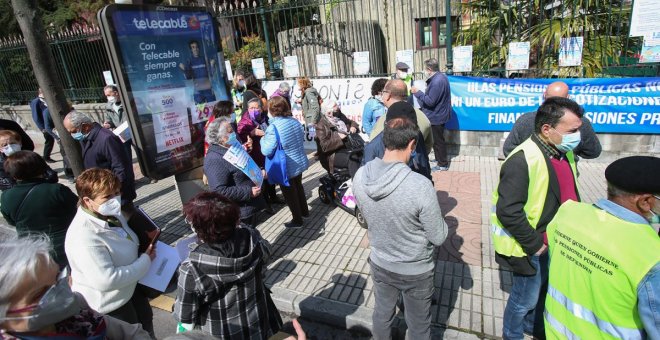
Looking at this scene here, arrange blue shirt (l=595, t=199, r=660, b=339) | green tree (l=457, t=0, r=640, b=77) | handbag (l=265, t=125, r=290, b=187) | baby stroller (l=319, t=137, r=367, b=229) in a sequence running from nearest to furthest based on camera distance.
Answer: blue shirt (l=595, t=199, r=660, b=339), handbag (l=265, t=125, r=290, b=187), baby stroller (l=319, t=137, r=367, b=229), green tree (l=457, t=0, r=640, b=77)

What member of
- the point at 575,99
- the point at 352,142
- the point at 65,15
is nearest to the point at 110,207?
the point at 352,142

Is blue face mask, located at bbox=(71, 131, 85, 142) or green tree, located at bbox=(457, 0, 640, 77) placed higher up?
green tree, located at bbox=(457, 0, 640, 77)

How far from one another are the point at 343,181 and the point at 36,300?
4.47 m

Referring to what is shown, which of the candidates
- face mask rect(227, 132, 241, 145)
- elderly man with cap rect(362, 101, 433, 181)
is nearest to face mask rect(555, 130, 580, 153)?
elderly man with cap rect(362, 101, 433, 181)

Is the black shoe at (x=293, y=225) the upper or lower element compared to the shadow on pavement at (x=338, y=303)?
upper

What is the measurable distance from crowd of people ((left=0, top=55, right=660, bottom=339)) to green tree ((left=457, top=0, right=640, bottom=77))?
331 cm

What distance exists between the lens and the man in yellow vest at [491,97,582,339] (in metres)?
2.23

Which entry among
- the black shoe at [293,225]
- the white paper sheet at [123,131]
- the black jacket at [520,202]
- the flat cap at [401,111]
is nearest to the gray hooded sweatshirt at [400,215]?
the black jacket at [520,202]

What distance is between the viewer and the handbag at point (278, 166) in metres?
4.60

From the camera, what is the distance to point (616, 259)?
1.44m

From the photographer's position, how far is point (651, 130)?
5.57 meters

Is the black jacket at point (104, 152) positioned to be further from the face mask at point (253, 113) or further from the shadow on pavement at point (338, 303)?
the shadow on pavement at point (338, 303)

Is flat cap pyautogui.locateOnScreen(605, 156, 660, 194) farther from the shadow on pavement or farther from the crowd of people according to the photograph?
the shadow on pavement

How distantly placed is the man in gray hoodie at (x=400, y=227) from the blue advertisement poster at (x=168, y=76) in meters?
2.28
